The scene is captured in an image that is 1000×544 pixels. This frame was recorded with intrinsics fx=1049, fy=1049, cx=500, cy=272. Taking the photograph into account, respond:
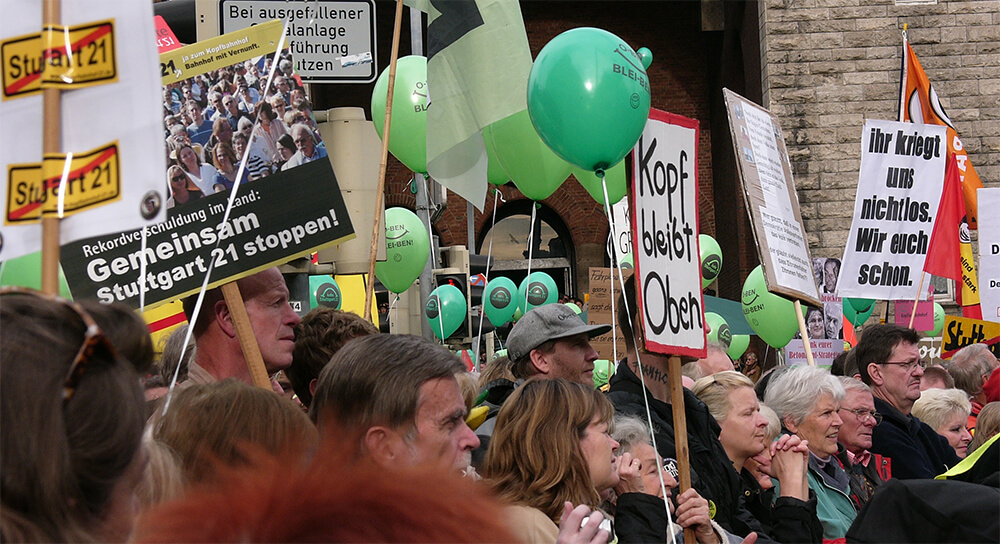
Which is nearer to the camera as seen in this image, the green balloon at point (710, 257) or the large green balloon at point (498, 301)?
the green balloon at point (710, 257)

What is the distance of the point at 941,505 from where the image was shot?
68.0 inches

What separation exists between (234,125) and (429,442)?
116cm

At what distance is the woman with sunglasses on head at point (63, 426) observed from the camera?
101cm

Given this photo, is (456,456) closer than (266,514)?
No

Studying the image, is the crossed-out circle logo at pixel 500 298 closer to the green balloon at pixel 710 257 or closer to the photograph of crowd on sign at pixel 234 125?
the green balloon at pixel 710 257

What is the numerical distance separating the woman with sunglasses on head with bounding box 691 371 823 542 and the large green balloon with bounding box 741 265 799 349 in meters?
5.71

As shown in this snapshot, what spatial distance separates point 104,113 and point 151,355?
0.70 metres

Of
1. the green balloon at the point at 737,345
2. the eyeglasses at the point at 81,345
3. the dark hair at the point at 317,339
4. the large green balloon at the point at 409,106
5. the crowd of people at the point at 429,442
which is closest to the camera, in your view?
the crowd of people at the point at 429,442

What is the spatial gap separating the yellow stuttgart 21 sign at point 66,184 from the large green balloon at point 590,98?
1.90 meters

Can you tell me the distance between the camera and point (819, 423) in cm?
412

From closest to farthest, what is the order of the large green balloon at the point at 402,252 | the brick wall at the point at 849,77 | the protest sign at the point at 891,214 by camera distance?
the protest sign at the point at 891,214 → the large green balloon at the point at 402,252 → the brick wall at the point at 849,77

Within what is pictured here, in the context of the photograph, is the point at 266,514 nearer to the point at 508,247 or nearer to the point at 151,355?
the point at 151,355

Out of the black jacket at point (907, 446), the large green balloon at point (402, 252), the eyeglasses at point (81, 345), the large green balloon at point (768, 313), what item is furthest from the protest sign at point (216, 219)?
the large green balloon at point (768, 313)

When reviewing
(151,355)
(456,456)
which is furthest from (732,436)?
(151,355)
